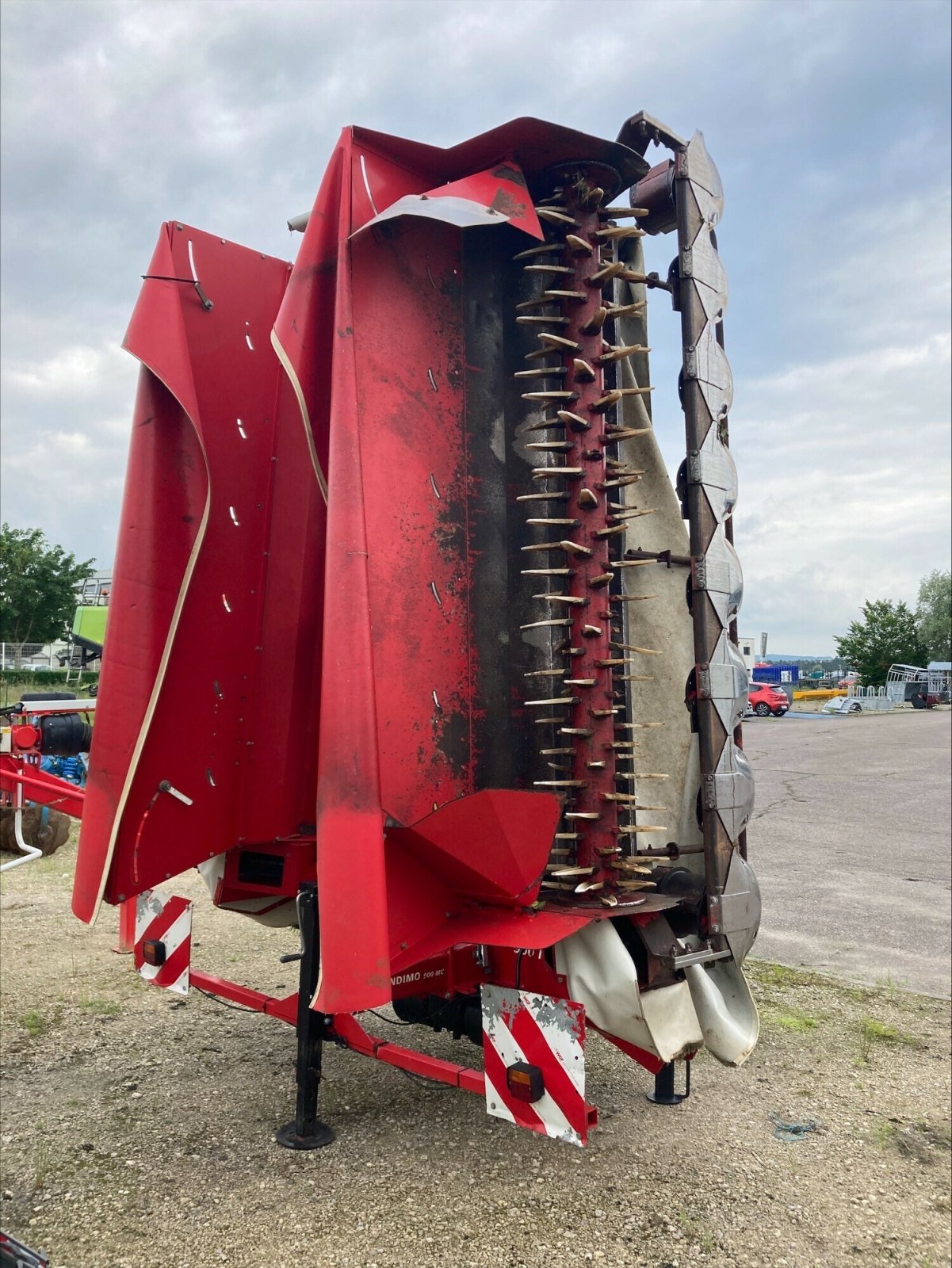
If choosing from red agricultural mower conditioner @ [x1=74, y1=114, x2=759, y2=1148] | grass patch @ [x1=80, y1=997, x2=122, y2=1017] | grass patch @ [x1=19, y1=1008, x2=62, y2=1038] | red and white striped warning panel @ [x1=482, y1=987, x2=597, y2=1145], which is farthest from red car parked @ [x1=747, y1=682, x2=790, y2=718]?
red and white striped warning panel @ [x1=482, y1=987, x2=597, y2=1145]

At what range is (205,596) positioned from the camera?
359 centimetres

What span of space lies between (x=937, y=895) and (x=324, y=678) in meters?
8.31

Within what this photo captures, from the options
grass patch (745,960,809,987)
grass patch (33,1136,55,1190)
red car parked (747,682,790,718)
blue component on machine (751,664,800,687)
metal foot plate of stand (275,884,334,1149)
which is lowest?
grass patch (745,960,809,987)

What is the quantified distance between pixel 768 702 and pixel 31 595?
25250 millimetres

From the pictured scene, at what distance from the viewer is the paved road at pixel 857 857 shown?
7.05m

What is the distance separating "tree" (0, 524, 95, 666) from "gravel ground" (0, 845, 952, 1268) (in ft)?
93.0

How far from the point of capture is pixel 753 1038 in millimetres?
3410

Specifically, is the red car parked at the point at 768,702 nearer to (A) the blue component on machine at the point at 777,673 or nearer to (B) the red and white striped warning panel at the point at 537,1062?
(A) the blue component on machine at the point at 777,673

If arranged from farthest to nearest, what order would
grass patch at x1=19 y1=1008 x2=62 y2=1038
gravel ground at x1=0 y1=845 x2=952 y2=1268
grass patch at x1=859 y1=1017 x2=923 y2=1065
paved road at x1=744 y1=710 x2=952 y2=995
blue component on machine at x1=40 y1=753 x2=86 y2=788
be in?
blue component on machine at x1=40 y1=753 x2=86 y2=788 < paved road at x1=744 y1=710 x2=952 y2=995 < grass patch at x1=859 y1=1017 x2=923 y2=1065 < grass patch at x1=19 y1=1008 x2=62 y2=1038 < gravel ground at x1=0 y1=845 x2=952 y2=1268

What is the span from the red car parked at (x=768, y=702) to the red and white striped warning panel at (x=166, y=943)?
31.1m

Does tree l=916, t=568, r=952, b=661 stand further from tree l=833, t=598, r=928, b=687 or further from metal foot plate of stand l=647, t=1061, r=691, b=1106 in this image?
metal foot plate of stand l=647, t=1061, r=691, b=1106

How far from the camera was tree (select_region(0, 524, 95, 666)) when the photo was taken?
30.6m

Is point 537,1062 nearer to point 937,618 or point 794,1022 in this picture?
point 794,1022

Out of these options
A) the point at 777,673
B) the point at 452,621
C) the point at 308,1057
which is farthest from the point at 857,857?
the point at 777,673
